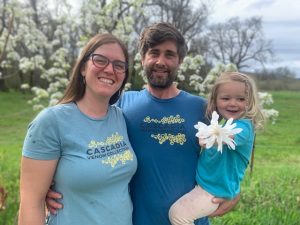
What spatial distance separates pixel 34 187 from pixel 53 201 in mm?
116

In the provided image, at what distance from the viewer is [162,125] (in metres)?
2.72

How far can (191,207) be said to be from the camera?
2680 millimetres

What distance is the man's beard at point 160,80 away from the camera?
2803 millimetres

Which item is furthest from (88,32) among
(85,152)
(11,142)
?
(11,142)

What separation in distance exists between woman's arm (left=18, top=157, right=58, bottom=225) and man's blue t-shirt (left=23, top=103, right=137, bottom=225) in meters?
0.03

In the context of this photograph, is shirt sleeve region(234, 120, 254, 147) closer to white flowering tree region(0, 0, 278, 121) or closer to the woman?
the woman

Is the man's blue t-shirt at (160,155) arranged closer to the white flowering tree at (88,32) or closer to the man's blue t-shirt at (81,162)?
the man's blue t-shirt at (81,162)

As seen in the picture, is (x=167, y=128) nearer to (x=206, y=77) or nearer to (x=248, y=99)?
(x=248, y=99)

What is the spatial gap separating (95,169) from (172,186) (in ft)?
2.22

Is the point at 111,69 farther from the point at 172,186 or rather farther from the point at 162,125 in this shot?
the point at 172,186

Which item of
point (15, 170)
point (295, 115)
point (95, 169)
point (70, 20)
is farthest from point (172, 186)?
point (295, 115)

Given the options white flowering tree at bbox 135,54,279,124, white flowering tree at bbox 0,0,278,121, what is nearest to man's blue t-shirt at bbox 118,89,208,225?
white flowering tree at bbox 0,0,278,121

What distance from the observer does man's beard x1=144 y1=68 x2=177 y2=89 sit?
2803 mm

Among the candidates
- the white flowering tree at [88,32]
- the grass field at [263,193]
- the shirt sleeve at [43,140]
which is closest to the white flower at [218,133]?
the shirt sleeve at [43,140]
